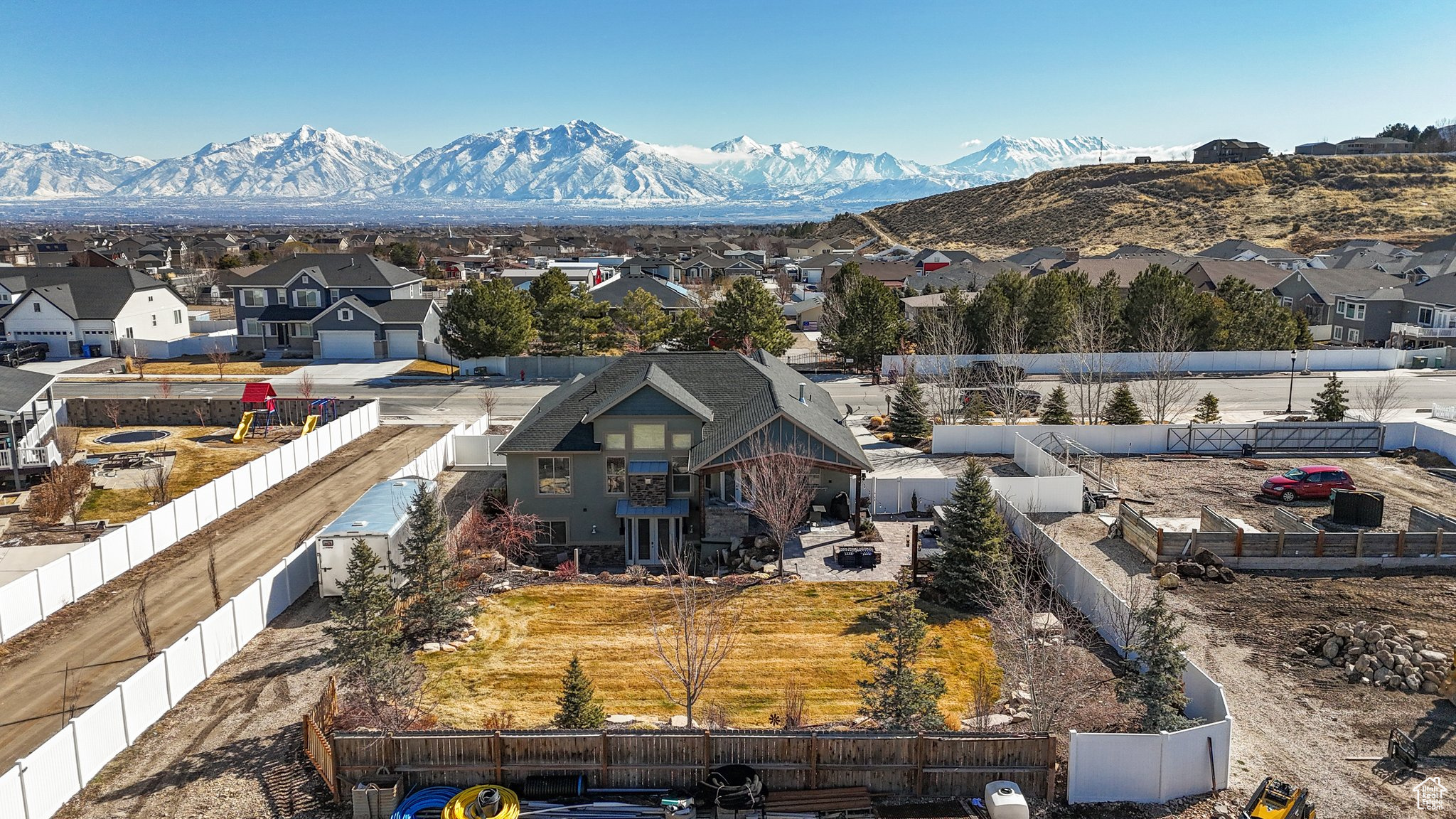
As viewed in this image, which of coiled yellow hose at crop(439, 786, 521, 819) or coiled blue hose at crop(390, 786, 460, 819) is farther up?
coiled yellow hose at crop(439, 786, 521, 819)

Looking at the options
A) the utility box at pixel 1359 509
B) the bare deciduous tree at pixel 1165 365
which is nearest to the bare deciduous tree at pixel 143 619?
the utility box at pixel 1359 509

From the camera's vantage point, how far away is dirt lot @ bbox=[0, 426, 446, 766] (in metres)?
22.1

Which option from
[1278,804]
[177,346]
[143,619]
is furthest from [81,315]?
[1278,804]

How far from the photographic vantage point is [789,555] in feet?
107

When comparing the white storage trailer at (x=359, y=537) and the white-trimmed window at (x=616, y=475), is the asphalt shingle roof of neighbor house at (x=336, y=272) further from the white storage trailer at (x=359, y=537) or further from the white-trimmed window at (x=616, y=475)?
the white storage trailer at (x=359, y=537)

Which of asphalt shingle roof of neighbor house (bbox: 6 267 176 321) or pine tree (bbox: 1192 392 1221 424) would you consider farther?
asphalt shingle roof of neighbor house (bbox: 6 267 176 321)

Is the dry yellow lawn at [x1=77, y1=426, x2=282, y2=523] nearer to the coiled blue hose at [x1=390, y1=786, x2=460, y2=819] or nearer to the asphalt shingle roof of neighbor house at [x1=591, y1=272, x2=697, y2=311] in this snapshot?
the coiled blue hose at [x1=390, y1=786, x2=460, y2=819]

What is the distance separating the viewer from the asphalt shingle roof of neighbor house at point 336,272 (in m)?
75.9

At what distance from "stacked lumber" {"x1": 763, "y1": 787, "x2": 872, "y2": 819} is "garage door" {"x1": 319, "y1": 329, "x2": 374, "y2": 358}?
62446mm

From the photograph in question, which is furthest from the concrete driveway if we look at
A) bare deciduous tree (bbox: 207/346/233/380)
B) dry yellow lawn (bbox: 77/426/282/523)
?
dry yellow lawn (bbox: 77/426/282/523)

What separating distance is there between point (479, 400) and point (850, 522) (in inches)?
1182

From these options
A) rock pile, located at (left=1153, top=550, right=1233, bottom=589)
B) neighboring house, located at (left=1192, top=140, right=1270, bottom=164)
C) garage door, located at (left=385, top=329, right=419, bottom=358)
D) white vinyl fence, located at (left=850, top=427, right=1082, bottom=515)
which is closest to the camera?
rock pile, located at (left=1153, top=550, right=1233, bottom=589)

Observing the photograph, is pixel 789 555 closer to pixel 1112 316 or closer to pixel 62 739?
pixel 62 739

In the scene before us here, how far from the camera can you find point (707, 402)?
124 ft
